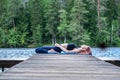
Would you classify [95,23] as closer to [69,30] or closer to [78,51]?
[69,30]

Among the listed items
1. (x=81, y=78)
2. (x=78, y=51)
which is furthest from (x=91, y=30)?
(x=81, y=78)

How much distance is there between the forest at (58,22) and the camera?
119 feet

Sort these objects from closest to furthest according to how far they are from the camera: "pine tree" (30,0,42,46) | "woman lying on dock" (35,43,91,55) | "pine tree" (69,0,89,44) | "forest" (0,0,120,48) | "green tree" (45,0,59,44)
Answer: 1. "woman lying on dock" (35,43,91,55)
2. "pine tree" (69,0,89,44)
3. "forest" (0,0,120,48)
4. "green tree" (45,0,59,44)
5. "pine tree" (30,0,42,46)

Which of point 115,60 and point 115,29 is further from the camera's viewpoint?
point 115,29

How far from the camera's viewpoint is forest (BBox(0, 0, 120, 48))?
36.3 metres

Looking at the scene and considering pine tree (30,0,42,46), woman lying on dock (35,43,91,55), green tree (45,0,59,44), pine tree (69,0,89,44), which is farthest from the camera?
pine tree (30,0,42,46)

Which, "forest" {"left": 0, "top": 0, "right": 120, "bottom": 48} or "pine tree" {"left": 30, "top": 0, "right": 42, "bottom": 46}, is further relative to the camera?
"pine tree" {"left": 30, "top": 0, "right": 42, "bottom": 46}

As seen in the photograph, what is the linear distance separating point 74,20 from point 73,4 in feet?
9.09

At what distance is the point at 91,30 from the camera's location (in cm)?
3872

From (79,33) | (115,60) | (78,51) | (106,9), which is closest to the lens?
(115,60)

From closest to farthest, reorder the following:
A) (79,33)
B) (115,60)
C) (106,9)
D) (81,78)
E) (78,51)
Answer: (81,78) < (115,60) < (78,51) < (79,33) < (106,9)

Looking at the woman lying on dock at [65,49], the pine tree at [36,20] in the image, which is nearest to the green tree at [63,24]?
the pine tree at [36,20]

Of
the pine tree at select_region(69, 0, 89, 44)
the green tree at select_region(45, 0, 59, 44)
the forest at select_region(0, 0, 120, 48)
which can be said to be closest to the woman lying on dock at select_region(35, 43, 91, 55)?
the pine tree at select_region(69, 0, 89, 44)

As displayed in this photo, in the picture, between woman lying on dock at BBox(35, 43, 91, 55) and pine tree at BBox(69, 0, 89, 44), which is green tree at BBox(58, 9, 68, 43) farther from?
woman lying on dock at BBox(35, 43, 91, 55)
